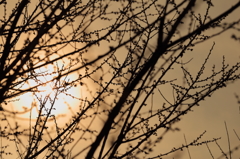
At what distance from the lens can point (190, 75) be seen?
4.04 m

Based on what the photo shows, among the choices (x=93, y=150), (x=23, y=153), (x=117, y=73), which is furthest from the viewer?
(x=23, y=153)

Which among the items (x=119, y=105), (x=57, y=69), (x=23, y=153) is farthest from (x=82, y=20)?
(x=119, y=105)

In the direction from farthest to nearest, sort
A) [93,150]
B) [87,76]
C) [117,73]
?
1. [87,76]
2. [117,73]
3. [93,150]

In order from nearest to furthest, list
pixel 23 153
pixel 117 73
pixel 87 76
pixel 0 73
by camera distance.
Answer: pixel 0 73 < pixel 117 73 < pixel 87 76 < pixel 23 153

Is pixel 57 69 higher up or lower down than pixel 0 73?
higher up

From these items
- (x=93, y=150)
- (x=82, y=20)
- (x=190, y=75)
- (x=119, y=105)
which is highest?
(x=82, y=20)

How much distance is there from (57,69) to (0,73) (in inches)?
37.4

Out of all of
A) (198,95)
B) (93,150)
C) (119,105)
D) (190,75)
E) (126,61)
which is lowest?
(93,150)

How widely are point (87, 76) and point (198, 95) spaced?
143cm

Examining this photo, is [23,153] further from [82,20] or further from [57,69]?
[82,20]

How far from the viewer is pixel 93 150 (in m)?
1.45

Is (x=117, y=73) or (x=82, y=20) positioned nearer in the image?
(x=117, y=73)

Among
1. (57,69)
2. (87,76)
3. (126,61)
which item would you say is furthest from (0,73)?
(126,61)

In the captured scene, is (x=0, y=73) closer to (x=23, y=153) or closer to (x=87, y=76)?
(x=87, y=76)
